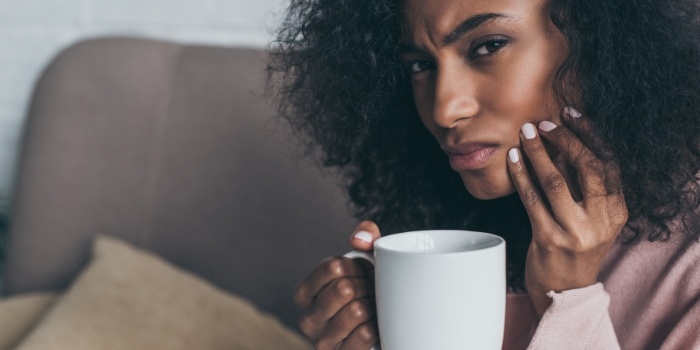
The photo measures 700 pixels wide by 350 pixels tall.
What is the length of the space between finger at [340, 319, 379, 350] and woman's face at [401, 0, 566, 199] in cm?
20

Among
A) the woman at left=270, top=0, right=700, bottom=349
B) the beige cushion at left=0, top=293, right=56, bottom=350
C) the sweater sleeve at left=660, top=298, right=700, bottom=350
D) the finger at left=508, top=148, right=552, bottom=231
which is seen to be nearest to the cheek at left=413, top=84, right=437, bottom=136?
the woman at left=270, top=0, right=700, bottom=349

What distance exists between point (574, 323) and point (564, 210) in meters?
0.11

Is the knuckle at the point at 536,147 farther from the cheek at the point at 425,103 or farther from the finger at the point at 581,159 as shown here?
the cheek at the point at 425,103

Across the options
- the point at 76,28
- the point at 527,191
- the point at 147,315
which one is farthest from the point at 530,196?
the point at 76,28

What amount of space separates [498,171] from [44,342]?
0.70m

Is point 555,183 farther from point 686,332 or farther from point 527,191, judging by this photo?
point 686,332

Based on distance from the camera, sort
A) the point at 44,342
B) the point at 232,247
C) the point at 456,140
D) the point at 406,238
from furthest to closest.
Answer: the point at 232,247 < the point at 44,342 < the point at 456,140 < the point at 406,238

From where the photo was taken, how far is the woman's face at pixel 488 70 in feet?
2.50

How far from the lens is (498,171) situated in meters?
0.81

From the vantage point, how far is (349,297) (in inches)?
29.1

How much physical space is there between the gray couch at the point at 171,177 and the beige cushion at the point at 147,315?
100 millimetres

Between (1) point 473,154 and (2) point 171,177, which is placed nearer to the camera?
(1) point 473,154

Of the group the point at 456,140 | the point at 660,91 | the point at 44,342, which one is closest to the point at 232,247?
the point at 44,342

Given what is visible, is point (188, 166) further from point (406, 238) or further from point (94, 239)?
point (406, 238)
